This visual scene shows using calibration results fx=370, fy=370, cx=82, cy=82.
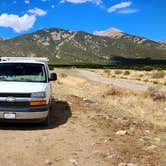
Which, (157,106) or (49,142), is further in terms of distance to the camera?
(157,106)

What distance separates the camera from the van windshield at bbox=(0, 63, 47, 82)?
11523 millimetres

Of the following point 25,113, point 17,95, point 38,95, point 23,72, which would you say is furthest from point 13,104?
point 23,72

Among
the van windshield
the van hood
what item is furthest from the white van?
the van windshield

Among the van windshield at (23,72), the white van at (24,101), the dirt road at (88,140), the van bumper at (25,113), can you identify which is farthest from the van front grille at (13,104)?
the van windshield at (23,72)

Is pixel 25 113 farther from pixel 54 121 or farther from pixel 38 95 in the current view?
pixel 54 121

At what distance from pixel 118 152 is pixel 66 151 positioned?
3.70 ft

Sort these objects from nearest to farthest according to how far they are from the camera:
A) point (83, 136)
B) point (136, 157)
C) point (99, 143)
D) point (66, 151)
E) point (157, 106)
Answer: point (136, 157) → point (66, 151) → point (99, 143) → point (83, 136) → point (157, 106)

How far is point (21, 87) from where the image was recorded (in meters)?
10.4

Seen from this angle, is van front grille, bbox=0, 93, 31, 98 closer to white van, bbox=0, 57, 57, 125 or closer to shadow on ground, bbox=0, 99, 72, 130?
white van, bbox=0, 57, 57, 125

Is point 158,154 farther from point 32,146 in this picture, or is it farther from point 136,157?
point 32,146

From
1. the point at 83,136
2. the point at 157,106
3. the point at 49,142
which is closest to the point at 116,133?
the point at 83,136

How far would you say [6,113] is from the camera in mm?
10023

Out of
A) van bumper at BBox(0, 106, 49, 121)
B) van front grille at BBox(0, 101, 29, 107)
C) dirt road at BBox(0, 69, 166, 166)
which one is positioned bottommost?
dirt road at BBox(0, 69, 166, 166)

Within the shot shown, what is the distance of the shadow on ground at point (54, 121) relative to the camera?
34.9 ft
